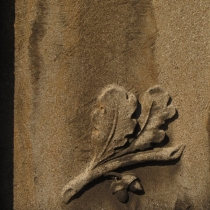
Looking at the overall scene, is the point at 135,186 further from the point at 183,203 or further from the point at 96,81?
the point at 96,81

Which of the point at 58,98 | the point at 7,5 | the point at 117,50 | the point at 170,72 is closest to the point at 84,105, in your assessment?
the point at 58,98

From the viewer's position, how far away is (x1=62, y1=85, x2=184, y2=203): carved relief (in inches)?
46.7

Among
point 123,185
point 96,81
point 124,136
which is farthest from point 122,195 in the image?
point 96,81

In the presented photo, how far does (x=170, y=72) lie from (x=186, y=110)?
0.16 meters

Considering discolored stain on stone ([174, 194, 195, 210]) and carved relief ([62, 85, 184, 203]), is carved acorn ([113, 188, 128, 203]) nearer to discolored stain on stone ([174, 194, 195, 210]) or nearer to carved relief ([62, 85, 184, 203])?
carved relief ([62, 85, 184, 203])

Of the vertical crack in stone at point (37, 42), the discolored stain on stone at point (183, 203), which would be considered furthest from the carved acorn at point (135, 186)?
the vertical crack in stone at point (37, 42)

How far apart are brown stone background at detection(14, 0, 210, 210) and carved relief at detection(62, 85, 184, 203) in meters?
0.03

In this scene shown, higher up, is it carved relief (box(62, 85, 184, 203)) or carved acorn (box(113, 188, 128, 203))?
carved relief (box(62, 85, 184, 203))

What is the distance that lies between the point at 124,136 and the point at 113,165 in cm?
12

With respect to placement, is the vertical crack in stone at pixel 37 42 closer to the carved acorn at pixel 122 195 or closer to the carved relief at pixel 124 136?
the carved relief at pixel 124 136

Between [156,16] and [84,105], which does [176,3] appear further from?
[84,105]

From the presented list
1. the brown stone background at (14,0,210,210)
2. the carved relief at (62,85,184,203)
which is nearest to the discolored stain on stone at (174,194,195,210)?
the brown stone background at (14,0,210,210)

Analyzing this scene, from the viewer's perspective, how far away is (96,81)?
3.95ft

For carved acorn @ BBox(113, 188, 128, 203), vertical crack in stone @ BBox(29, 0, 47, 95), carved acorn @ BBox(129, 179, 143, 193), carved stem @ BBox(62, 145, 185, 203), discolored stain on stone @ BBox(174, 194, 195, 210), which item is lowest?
discolored stain on stone @ BBox(174, 194, 195, 210)
